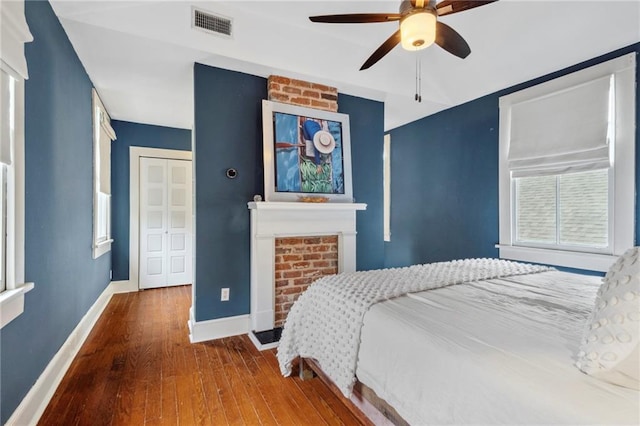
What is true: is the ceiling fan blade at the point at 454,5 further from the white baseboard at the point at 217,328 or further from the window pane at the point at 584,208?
the white baseboard at the point at 217,328

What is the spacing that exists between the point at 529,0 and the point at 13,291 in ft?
13.3

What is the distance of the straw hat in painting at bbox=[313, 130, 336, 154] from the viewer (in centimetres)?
313

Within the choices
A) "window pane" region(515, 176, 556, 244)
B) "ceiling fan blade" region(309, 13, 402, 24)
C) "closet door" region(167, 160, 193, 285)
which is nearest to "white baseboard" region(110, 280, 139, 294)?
"closet door" region(167, 160, 193, 285)

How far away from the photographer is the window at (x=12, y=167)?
1366 mm

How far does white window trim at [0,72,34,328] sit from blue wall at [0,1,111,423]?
103mm

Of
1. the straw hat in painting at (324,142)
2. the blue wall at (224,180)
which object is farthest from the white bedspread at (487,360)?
the straw hat in painting at (324,142)

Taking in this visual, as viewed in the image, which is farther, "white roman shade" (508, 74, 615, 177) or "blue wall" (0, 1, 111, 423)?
"white roman shade" (508, 74, 615, 177)

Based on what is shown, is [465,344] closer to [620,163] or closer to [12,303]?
[12,303]

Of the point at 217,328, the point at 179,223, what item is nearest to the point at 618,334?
the point at 217,328

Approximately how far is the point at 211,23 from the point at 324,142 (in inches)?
56.0

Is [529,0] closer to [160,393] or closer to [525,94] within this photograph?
[525,94]

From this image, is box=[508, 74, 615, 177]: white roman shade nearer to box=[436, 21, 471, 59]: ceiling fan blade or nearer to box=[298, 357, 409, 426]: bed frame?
box=[436, 21, 471, 59]: ceiling fan blade

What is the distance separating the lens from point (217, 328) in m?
2.80

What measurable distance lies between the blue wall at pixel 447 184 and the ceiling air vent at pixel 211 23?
113 inches
